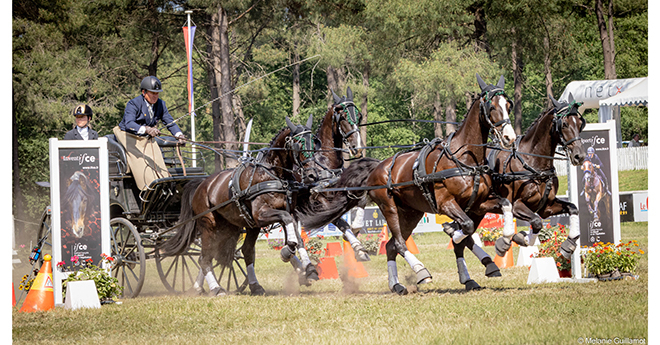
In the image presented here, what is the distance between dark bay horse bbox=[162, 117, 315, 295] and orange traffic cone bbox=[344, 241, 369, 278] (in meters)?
1.71

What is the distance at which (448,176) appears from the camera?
8.94 m

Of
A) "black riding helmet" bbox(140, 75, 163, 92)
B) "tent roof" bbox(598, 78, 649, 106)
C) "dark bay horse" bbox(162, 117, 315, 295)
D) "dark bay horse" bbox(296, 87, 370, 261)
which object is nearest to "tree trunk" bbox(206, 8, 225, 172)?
"black riding helmet" bbox(140, 75, 163, 92)

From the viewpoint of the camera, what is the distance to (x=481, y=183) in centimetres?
903

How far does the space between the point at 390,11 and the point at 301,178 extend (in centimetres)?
1222

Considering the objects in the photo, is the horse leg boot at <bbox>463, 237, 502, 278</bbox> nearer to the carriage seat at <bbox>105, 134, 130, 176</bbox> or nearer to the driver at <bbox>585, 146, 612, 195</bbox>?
the driver at <bbox>585, 146, 612, 195</bbox>

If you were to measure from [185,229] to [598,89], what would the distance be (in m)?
21.7

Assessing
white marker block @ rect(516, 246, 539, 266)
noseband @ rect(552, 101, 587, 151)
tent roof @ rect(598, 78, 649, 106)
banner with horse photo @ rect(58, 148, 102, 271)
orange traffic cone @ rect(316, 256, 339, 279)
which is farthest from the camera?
tent roof @ rect(598, 78, 649, 106)

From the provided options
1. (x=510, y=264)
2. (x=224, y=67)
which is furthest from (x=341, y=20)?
(x=510, y=264)

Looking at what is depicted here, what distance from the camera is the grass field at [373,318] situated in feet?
20.4

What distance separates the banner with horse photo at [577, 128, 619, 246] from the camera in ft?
33.6

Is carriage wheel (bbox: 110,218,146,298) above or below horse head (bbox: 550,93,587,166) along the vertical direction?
below

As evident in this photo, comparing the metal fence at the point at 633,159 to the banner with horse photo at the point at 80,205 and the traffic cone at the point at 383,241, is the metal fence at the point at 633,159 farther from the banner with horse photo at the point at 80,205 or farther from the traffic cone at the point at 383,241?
the banner with horse photo at the point at 80,205

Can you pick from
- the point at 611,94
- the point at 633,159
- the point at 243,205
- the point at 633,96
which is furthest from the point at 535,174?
the point at 633,159

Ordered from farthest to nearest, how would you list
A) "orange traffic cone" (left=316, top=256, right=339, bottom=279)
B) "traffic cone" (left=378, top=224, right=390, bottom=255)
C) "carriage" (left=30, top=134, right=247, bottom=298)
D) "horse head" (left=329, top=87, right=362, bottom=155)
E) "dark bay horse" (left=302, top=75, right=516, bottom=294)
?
"traffic cone" (left=378, top=224, right=390, bottom=255), "orange traffic cone" (left=316, top=256, right=339, bottom=279), "carriage" (left=30, top=134, right=247, bottom=298), "horse head" (left=329, top=87, right=362, bottom=155), "dark bay horse" (left=302, top=75, right=516, bottom=294)
